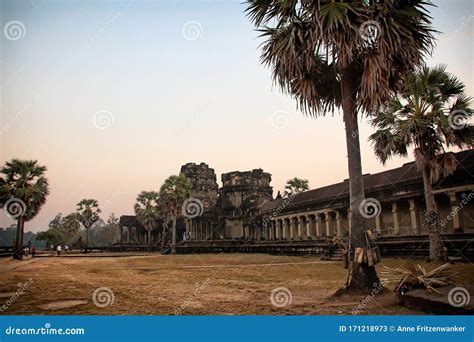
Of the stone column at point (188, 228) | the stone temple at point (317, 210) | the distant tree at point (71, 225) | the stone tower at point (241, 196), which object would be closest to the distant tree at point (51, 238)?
the distant tree at point (71, 225)

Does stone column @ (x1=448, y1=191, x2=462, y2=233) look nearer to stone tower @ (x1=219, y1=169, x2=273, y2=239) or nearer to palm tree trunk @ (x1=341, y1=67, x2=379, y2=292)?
palm tree trunk @ (x1=341, y1=67, x2=379, y2=292)

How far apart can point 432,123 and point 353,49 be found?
765 centimetres

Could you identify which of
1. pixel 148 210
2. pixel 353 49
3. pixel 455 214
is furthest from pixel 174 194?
pixel 353 49

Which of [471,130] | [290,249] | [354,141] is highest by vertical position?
[471,130]

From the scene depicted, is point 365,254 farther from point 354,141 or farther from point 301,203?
point 301,203

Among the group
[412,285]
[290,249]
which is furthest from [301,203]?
[412,285]

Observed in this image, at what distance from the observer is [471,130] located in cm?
1209

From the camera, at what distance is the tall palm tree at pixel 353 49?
6109mm

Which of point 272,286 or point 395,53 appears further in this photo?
point 272,286

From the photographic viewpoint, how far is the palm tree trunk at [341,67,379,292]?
636 centimetres

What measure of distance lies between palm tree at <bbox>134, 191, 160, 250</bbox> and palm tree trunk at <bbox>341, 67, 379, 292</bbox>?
Result: 3990 centimetres

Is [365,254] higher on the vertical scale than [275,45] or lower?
lower

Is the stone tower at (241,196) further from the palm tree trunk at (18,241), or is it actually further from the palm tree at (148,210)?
the palm tree trunk at (18,241)

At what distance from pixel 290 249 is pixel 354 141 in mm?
17411
